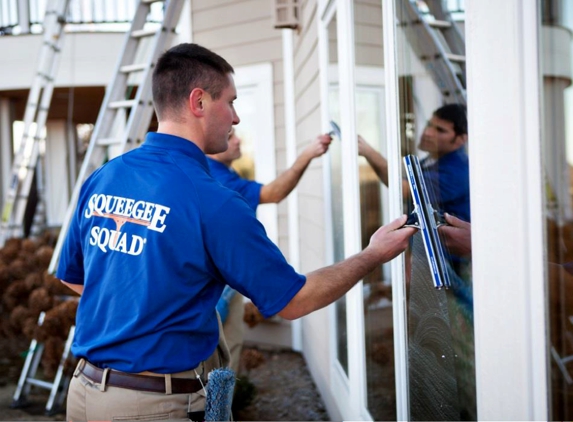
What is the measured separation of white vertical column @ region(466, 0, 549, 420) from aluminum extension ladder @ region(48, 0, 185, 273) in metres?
4.32

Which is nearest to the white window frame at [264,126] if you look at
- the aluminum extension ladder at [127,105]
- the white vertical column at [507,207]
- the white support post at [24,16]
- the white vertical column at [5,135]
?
the aluminum extension ladder at [127,105]

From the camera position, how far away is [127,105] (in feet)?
18.8

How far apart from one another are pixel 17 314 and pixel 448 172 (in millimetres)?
5005

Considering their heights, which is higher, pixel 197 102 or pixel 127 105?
pixel 127 105

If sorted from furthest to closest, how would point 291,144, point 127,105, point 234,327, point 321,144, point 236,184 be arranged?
point 291,144 < point 127,105 < point 234,327 < point 236,184 < point 321,144

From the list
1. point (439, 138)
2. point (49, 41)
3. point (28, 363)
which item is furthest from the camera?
point (49, 41)

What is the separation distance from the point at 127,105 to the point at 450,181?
3.65 meters

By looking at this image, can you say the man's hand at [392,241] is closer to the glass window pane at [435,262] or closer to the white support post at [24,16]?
the glass window pane at [435,262]

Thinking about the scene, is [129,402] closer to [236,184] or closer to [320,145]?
[320,145]

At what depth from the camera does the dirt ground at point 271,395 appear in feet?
16.9

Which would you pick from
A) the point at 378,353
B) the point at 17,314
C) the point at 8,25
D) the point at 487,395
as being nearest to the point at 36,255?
the point at 17,314

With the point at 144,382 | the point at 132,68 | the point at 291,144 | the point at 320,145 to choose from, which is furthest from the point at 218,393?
the point at 291,144

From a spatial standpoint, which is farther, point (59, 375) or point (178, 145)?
point (59, 375)

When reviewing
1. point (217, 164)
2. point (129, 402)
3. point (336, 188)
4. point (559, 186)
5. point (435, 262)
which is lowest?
point (129, 402)
